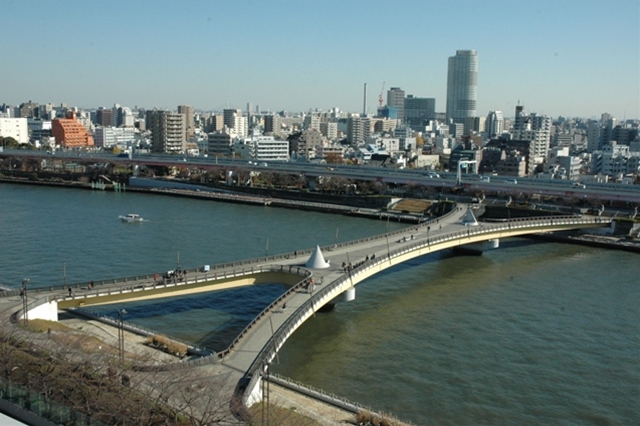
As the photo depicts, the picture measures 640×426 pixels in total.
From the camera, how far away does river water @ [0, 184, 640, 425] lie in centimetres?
641

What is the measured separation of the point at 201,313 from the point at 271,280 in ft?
3.46

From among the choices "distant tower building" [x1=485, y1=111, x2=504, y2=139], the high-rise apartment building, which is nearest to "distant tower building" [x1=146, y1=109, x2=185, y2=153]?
the high-rise apartment building

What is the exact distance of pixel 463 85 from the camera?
83.8m

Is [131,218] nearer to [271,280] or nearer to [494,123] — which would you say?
[271,280]

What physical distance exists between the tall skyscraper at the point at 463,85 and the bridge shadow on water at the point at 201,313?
7678 centimetres

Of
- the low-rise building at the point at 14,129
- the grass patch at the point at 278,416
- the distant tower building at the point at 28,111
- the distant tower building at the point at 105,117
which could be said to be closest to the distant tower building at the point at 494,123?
→ the distant tower building at the point at 105,117

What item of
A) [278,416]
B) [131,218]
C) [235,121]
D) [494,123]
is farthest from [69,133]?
[278,416]

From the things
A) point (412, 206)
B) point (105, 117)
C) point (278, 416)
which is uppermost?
point (105, 117)

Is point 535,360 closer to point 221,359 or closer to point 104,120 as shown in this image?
point 221,359

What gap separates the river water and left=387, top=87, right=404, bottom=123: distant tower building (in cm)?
7208

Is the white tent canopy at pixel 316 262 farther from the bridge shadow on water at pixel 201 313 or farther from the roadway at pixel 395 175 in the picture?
the roadway at pixel 395 175

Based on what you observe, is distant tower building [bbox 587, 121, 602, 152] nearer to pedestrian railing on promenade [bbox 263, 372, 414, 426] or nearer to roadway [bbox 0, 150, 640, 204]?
roadway [bbox 0, 150, 640, 204]

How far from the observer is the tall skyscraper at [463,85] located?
83375 millimetres

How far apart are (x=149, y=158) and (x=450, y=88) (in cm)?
6398
